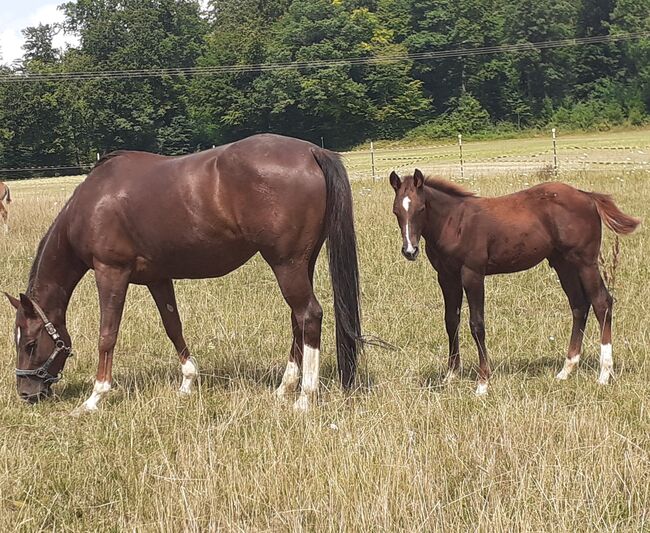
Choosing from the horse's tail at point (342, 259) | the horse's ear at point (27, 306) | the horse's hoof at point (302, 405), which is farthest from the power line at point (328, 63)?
the horse's hoof at point (302, 405)

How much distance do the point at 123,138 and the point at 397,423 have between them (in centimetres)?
5695

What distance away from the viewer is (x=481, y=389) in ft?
16.9

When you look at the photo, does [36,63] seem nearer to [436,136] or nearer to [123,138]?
[123,138]

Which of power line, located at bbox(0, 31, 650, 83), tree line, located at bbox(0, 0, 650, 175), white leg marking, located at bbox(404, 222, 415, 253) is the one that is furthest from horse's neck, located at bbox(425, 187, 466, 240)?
power line, located at bbox(0, 31, 650, 83)

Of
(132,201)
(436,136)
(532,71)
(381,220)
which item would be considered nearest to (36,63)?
(436,136)

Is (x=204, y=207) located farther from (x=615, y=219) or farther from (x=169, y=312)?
(x=615, y=219)

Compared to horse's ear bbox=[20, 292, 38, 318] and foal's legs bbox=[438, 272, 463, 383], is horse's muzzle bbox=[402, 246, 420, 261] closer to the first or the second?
foal's legs bbox=[438, 272, 463, 383]

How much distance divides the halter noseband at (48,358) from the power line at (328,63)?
55103mm

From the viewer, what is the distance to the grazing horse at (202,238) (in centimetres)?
511

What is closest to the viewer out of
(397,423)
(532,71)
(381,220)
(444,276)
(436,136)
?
(397,423)

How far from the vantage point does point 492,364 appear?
5.95 m

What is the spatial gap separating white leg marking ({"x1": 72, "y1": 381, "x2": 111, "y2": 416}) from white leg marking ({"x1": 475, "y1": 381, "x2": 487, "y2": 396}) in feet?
9.37

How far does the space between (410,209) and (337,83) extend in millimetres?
54375

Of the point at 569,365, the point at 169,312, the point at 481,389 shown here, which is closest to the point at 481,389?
the point at 481,389
